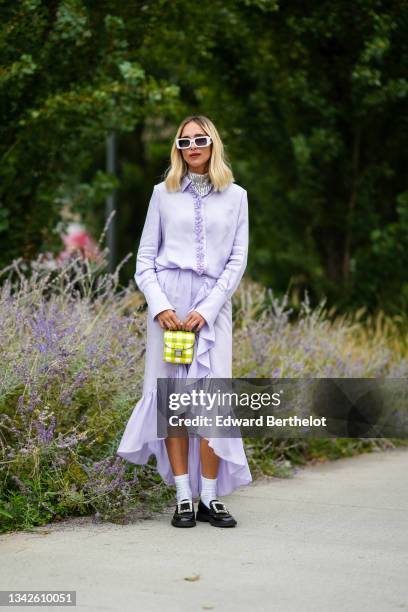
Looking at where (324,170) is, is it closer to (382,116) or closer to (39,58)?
(382,116)

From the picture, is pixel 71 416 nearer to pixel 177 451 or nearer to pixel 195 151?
pixel 177 451

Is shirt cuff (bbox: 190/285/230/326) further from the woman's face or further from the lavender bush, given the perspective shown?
the lavender bush

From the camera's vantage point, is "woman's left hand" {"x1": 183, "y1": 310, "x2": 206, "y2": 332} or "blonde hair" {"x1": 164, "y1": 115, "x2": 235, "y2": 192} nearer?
"woman's left hand" {"x1": 183, "y1": 310, "x2": 206, "y2": 332}

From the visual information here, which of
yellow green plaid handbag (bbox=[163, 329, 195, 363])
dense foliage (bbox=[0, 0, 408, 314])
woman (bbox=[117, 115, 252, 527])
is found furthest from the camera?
dense foliage (bbox=[0, 0, 408, 314])

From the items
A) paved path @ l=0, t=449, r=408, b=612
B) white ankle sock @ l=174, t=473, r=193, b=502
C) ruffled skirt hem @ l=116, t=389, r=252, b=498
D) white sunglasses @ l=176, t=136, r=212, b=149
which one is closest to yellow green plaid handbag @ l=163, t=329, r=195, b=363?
ruffled skirt hem @ l=116, t=389, r=252, b=498

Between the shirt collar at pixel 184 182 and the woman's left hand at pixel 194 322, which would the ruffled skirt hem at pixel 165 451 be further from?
the shirt collar at pixel 184 182

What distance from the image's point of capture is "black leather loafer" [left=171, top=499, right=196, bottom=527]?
540 centimetres

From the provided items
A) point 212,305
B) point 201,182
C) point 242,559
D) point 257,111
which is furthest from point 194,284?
point 257,111

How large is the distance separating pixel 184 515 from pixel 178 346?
33.0 inches

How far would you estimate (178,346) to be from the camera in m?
5.30

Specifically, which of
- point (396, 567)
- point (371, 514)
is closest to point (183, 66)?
point (371, 514)

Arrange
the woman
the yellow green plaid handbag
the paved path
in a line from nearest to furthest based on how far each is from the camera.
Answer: the paved path
the yellow green plaid handbag
the woman

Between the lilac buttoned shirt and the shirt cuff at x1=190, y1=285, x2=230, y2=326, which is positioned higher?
the lilac buttoned shirt

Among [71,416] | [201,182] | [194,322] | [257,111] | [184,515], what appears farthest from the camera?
[257,111]
